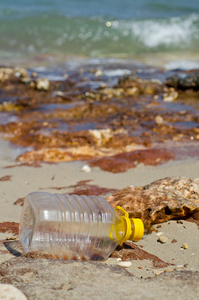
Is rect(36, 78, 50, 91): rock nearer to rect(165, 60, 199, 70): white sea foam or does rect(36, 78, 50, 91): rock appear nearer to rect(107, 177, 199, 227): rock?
rect(165, 60, 199, 70): white sea foam

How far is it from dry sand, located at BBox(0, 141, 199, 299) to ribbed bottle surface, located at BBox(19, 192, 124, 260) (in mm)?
118

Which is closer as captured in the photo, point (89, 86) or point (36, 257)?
point (36, 257)

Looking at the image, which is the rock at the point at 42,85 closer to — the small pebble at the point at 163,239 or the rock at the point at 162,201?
Answer: the rock at the point at 162,201

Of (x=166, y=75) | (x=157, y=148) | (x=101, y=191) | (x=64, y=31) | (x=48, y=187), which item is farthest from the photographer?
(x=64, y=31)

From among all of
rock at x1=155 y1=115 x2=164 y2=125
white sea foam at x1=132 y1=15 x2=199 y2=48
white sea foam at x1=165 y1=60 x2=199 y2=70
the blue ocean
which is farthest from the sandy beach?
white sea foam at x1=132 y1=15 x2=199 y2=48

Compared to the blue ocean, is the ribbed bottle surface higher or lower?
lower

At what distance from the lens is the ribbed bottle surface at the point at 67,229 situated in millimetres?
2307

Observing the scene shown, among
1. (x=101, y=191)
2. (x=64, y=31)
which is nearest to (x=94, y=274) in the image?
(x=101, y=191)

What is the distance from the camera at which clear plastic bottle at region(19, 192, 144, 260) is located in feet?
7.57

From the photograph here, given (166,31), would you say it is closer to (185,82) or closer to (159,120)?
(185,82)

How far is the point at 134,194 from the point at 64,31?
13.3m

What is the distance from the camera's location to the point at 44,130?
5.27m

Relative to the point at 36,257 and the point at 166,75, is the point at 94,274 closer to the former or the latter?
the point at 36,257

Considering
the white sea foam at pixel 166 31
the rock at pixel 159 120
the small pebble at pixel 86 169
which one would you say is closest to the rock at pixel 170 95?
the rock at pixel 159 120
